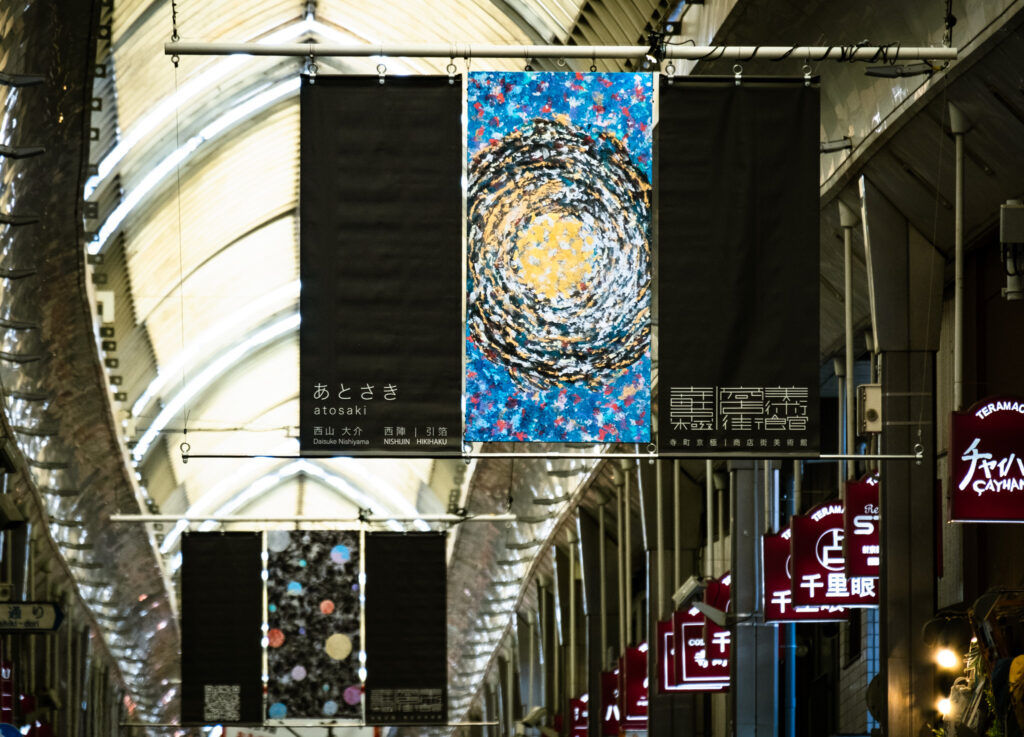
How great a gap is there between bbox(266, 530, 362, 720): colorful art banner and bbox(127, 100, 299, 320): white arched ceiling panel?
17.4 feet

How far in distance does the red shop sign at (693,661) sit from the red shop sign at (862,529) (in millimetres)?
6606

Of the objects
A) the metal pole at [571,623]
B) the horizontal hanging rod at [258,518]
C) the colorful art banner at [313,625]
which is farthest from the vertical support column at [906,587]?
→ the metal pole at [571,623]

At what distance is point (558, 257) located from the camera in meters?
13.0

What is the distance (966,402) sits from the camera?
64.2 ft

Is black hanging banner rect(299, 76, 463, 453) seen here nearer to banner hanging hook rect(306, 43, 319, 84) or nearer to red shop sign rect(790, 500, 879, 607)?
banner hanging hook rect(306, 43, 319, 84)

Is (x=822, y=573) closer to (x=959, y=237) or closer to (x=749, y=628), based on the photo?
(x=959, y=237)

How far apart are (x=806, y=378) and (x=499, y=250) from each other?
2.10 metres

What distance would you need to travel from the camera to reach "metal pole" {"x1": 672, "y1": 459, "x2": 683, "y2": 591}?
30.6 metres

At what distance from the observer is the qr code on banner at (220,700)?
23078 mm

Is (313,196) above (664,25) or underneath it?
underneath

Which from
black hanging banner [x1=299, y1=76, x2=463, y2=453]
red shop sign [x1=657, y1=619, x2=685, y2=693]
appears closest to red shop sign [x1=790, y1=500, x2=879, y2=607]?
red shop sign [x1=657, y1=619, x2=685, y2=693]

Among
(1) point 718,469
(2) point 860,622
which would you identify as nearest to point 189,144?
(1) point 718,469


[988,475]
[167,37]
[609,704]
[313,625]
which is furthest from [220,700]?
[609,704]

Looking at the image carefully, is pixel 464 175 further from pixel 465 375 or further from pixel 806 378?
pixel 806 378
